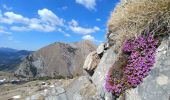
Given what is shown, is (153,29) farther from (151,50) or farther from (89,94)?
(89,94)

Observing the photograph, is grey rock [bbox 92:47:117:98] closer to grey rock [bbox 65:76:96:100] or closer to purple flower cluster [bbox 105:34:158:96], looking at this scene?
grey rock [bbox 65:76:96:100]

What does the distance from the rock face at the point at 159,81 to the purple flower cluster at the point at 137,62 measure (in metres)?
0.26

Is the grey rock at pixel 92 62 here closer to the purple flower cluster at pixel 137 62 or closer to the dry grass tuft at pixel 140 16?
the dry grass tuft at pixel 140 16

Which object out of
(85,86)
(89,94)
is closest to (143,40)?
(89,94)

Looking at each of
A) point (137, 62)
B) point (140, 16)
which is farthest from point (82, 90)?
point (140, 16)

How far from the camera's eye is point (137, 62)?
12.9 metres

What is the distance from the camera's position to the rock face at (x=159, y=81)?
11703 mm

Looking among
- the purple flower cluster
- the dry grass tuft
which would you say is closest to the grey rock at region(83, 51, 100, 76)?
the dry grass tuft

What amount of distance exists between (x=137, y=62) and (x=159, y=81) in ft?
4.44

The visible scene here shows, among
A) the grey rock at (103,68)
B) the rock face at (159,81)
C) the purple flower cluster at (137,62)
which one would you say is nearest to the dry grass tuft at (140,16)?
the purple flower cluster at (137,62)

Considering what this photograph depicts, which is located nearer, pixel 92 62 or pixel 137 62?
pixel 137 62

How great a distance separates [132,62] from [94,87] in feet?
23.0

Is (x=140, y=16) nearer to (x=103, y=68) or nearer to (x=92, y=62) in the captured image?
(x=103, y=68)

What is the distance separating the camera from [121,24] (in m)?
14.8
